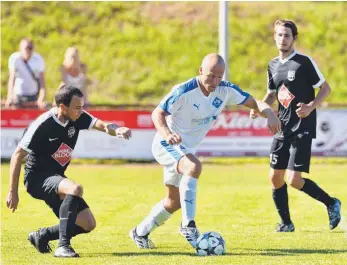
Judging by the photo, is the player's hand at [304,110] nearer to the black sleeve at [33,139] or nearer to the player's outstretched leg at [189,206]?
the player's outstretched leg at [189,206]

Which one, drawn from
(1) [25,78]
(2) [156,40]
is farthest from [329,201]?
(2) [156,40]

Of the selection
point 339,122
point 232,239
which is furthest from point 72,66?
point 232,239

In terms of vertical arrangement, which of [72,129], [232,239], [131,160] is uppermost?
[72,129]

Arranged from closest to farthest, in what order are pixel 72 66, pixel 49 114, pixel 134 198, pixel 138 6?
pixel 49 114
pixel 134 198
pixel 72 66
pixel 138 6

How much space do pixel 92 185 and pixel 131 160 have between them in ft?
12.0

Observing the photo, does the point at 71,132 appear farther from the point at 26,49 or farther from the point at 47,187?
the point at 26,49

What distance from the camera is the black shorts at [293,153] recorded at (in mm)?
10445

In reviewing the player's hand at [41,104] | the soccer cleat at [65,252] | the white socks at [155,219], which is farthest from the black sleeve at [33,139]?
the player's hand at [41,104]

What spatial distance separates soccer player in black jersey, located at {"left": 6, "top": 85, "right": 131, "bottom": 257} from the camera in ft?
28.5

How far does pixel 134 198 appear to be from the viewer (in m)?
13.6

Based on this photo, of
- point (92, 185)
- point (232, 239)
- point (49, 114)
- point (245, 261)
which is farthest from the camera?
point (92, 185)

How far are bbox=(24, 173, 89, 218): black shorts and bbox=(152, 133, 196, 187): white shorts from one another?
2.80 ft

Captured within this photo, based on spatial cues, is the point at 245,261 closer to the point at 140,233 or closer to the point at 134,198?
the point at 140,233

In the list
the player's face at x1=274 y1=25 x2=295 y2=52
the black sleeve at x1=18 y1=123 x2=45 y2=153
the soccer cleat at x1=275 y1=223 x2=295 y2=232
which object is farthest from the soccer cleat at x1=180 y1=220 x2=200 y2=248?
the player's face at x1=274 y1=25 x2=295 y2=52
